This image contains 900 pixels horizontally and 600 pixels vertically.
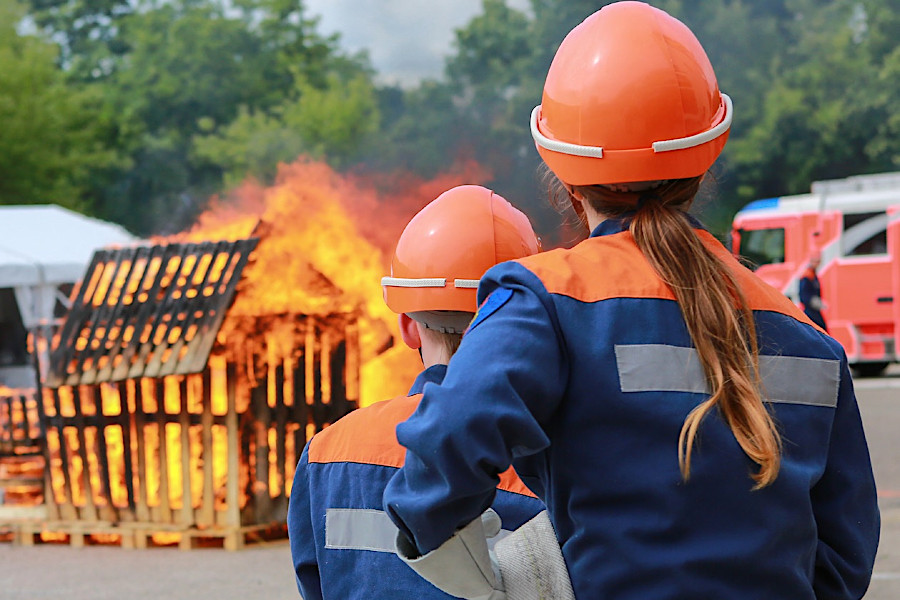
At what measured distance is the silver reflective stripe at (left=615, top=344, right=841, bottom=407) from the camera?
4.87 feet

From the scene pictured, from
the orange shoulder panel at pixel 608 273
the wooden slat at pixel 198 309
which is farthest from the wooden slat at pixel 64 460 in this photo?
the orange shoulder panel at pixel 608 273

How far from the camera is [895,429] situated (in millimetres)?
11930

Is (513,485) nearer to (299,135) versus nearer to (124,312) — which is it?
(124,312)

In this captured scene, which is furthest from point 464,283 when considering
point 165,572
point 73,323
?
point 73,323

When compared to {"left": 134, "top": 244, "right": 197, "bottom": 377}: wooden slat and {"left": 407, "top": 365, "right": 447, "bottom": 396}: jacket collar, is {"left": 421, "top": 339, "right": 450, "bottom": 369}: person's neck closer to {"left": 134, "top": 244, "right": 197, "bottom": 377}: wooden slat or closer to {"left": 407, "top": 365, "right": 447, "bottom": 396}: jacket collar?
{"left": 407, "top": 365, "right": 447, "bottom": 396}: jacket collar

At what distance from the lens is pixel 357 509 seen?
2.17m

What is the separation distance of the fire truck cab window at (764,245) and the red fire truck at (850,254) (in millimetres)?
16

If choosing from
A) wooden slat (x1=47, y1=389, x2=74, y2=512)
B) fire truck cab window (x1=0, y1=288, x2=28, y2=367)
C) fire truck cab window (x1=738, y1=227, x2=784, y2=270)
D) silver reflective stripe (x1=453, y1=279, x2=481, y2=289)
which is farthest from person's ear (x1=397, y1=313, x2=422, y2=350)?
fire truck cab window (x1=0, y1=288, x2=28, y2=367)

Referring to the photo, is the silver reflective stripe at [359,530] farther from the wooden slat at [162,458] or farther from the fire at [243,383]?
the wooden slat at [162,458]

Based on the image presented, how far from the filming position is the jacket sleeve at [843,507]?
65.8 inches

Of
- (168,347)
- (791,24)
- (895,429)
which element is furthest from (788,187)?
(168,347)

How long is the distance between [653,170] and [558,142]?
0.14m

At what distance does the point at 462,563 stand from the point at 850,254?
57.3 feet

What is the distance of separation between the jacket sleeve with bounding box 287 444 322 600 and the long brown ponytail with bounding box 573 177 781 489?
94cm
